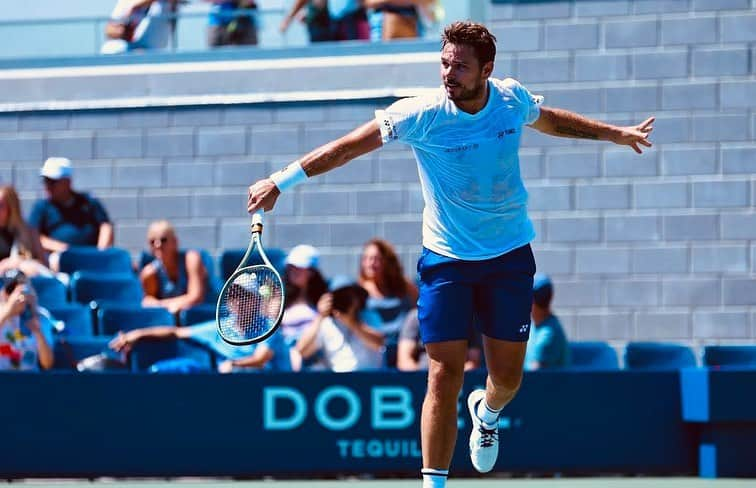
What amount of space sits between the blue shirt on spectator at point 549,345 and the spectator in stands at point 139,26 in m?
4.28

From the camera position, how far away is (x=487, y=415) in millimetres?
7008

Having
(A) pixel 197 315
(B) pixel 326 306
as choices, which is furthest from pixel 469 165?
(A) pixel 197 315

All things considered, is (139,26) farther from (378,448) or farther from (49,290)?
(378,448)

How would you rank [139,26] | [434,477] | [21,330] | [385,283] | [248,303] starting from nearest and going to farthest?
[248,303], [434,477], [21,330], [385,283], [139,26]

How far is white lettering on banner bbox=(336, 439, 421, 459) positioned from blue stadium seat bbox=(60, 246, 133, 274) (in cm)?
251

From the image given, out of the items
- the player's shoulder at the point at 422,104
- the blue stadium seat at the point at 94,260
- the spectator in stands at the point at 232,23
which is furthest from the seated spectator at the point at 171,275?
the player's shoulder at the point at 422,104

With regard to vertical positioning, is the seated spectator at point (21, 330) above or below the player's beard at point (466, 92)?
below

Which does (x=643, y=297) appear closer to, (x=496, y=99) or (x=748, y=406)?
(x=748, y=406)

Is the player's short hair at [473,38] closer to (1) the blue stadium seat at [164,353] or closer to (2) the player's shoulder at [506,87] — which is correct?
(2) the player's shoulder at [506,87]

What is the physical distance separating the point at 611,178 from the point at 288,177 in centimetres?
566

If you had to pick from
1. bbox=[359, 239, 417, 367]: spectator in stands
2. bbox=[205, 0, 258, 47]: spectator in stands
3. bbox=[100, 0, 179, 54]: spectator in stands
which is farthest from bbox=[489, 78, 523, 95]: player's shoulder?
bbox=[100, 0, 179, 54]: spectator in stands

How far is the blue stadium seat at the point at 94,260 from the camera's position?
34.7 feet

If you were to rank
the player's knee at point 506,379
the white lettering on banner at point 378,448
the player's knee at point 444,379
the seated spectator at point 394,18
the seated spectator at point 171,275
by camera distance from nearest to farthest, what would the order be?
the player's knee at point 444,379 < the player's knee at point 506,379 < the white lettering on banner at point 378,448 < the seated spectator at point 171,275 < the seated spectator at point 394,18

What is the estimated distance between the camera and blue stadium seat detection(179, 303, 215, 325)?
9.79 metres
